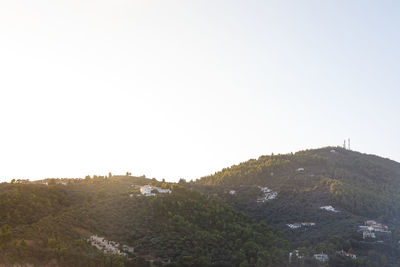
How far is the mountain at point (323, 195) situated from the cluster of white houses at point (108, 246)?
30.2m

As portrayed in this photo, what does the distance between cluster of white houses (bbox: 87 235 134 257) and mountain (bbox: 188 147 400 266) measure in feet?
99.0

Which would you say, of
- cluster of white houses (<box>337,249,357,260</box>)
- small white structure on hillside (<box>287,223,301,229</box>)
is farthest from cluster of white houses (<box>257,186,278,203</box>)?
cluster of white houses (<box>337,249,357,260</box>)

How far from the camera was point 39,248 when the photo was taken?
4353cm

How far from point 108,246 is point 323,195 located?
6340 cm

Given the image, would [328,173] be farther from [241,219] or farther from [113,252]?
[113,252]

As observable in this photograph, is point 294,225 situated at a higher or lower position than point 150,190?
lower

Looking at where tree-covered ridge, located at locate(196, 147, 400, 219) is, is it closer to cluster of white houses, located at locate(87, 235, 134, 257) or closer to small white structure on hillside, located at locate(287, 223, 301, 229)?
small white structure on hillside, located at locate(287, 223, 301, 229)

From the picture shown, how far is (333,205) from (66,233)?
6514 centimetres

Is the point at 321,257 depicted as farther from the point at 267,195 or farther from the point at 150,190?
the point at 267,195

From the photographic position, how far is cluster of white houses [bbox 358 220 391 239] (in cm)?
7571

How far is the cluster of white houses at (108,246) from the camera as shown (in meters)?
50.4

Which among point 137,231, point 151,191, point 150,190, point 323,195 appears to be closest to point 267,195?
point 323,195

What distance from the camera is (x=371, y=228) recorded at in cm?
7956

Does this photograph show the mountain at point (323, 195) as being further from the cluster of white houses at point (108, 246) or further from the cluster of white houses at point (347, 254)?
the cluster of white houses at point (108, 246)
